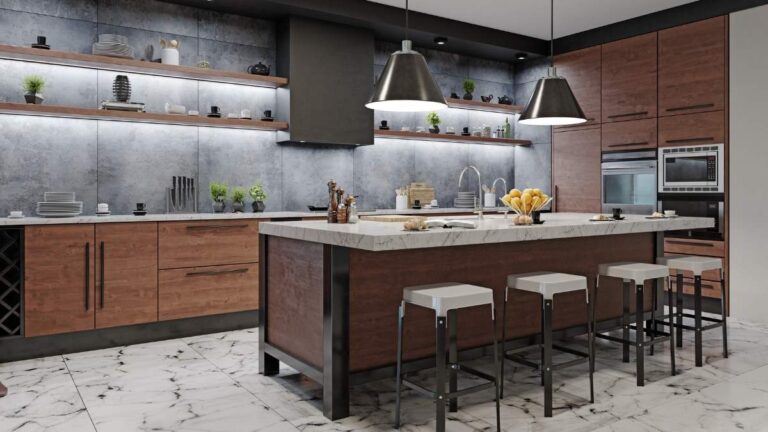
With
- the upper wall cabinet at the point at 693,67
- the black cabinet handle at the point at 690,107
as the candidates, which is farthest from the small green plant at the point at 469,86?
the black cabinet handle at the point at 690,107

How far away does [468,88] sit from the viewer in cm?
681

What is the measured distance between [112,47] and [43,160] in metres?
1.05

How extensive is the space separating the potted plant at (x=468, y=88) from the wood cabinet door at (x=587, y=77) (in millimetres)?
1079

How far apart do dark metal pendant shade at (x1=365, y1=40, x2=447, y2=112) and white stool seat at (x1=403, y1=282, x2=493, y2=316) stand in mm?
1093

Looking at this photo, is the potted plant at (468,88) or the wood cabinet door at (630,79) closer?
the wood cabinet door at (630,79)

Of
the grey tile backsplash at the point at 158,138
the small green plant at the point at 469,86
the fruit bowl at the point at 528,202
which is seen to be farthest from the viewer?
the small green plant at the point at 469,86

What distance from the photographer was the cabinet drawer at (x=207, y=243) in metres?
4.38

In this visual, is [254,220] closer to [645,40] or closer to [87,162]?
[87,162]

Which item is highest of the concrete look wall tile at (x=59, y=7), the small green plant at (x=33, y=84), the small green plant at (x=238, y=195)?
the concrete look wall tile at (x=59, y=7)

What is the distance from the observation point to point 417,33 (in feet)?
19.6

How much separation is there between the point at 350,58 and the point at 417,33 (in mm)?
837

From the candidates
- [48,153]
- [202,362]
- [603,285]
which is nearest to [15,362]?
[202,362]

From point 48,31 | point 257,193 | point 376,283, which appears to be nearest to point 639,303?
point 376,283

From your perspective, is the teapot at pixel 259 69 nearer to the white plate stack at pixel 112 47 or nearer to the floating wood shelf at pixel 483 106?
the white plate stack at pixel 112 47
